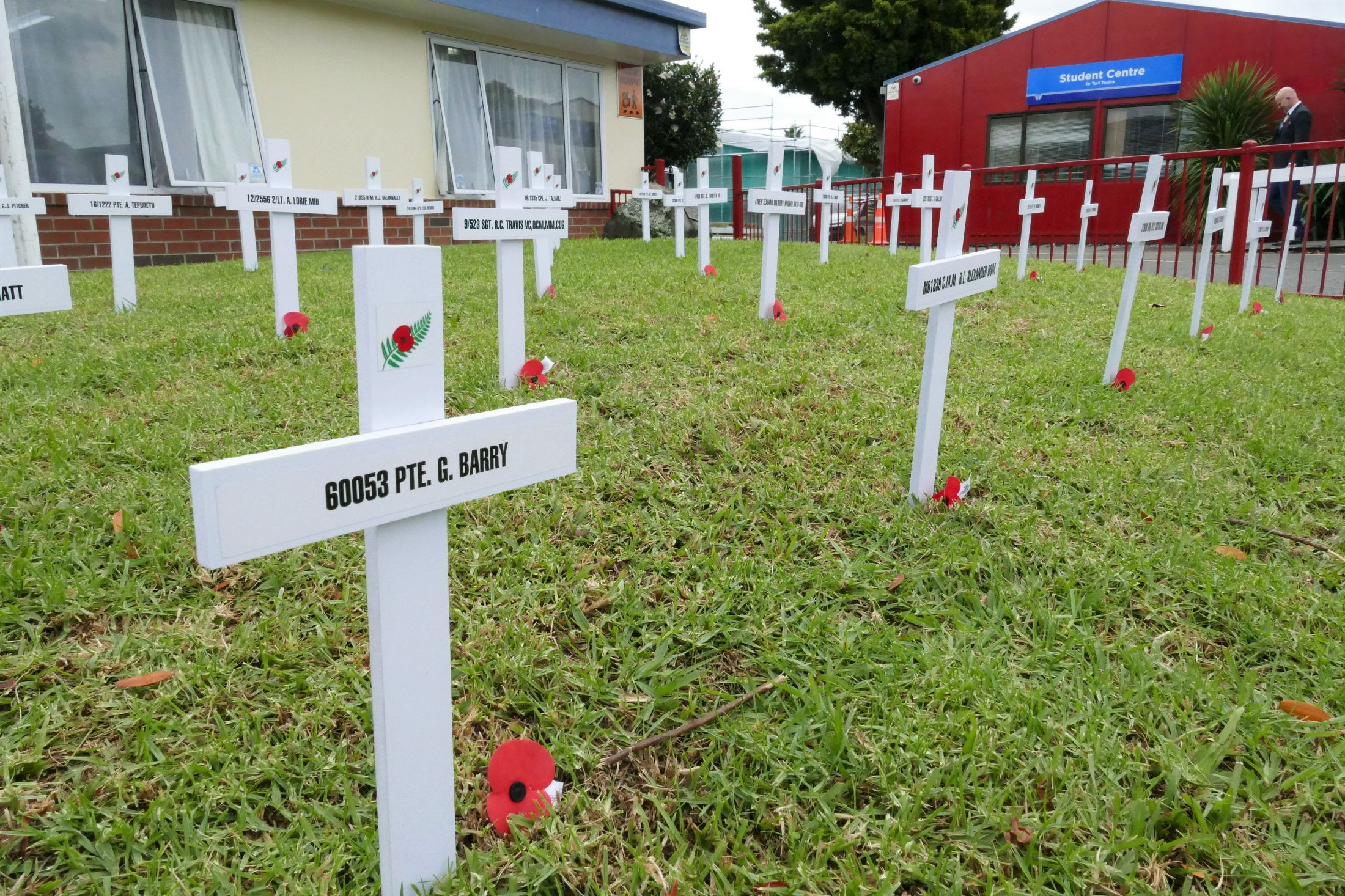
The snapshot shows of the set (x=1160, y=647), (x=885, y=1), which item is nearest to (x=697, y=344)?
(x=1160, y=647)

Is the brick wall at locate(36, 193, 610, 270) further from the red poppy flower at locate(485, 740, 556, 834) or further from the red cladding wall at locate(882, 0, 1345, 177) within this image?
the red cladding wall at locate(882, 0, 1345, 177)

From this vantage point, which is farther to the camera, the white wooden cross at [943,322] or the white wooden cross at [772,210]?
the white wooden cross at [772,210]

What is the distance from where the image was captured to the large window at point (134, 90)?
986cm

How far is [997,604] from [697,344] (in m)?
2.62

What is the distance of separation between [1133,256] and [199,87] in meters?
11.3

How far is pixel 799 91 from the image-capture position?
103 feet

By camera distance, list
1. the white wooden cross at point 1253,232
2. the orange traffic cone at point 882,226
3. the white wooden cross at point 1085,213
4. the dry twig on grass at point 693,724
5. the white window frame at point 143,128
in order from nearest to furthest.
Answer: the dry twig on grass at point 693,724
the white wooden cross at point 1253,232
the white wooden cross at point 1085,213
the white window frame at point 143,128
the orange traffic cone at point 882,226

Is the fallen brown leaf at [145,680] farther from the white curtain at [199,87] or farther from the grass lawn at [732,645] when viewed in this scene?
the white curtain at [199,87]

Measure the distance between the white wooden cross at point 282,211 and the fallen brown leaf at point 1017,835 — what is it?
454 centimetres

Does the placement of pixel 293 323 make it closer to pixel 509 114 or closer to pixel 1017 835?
pixel 1017 835

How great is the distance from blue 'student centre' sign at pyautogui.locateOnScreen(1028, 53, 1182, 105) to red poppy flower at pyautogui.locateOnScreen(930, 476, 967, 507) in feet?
67.3

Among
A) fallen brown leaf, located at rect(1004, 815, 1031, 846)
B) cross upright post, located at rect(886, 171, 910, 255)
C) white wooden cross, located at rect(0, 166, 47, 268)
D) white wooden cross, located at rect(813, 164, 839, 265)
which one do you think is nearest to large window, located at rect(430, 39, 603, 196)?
white wooden cross, located at rect(813, 164, 839, 265)

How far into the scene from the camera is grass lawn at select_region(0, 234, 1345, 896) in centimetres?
176

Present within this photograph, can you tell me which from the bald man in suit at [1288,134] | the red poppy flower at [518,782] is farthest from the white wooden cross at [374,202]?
the bald man in suit at [1288,134]
